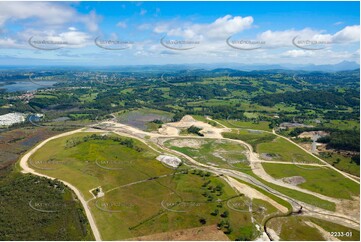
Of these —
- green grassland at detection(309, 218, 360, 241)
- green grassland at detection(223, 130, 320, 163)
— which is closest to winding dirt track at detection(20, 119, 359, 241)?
green grassland at detection(309, 218, 360, 241)

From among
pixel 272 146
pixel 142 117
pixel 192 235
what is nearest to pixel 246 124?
pixel 272 146

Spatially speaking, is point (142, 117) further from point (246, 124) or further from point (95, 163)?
point (95, 163)

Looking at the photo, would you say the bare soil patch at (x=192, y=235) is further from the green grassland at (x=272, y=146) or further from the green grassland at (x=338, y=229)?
the green grassland at (x=272, y=146)

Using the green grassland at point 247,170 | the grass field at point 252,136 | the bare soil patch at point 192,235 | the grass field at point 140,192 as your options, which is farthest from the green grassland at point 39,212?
the grass field at point 252,136

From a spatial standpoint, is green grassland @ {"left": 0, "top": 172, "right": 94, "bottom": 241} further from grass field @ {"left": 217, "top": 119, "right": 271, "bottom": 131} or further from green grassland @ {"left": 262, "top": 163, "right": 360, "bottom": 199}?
grass field @ {"left": 217, "top": 119, "right": 271, "bottom": 131}

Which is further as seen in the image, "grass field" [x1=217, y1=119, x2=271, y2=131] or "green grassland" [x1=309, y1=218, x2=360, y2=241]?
"grass field" [x1=217, y1=119, x2=271, y2=131]

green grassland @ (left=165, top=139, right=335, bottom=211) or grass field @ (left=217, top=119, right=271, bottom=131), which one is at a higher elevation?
grass field @ (left=217, top=119, right=271, bottom=131)
